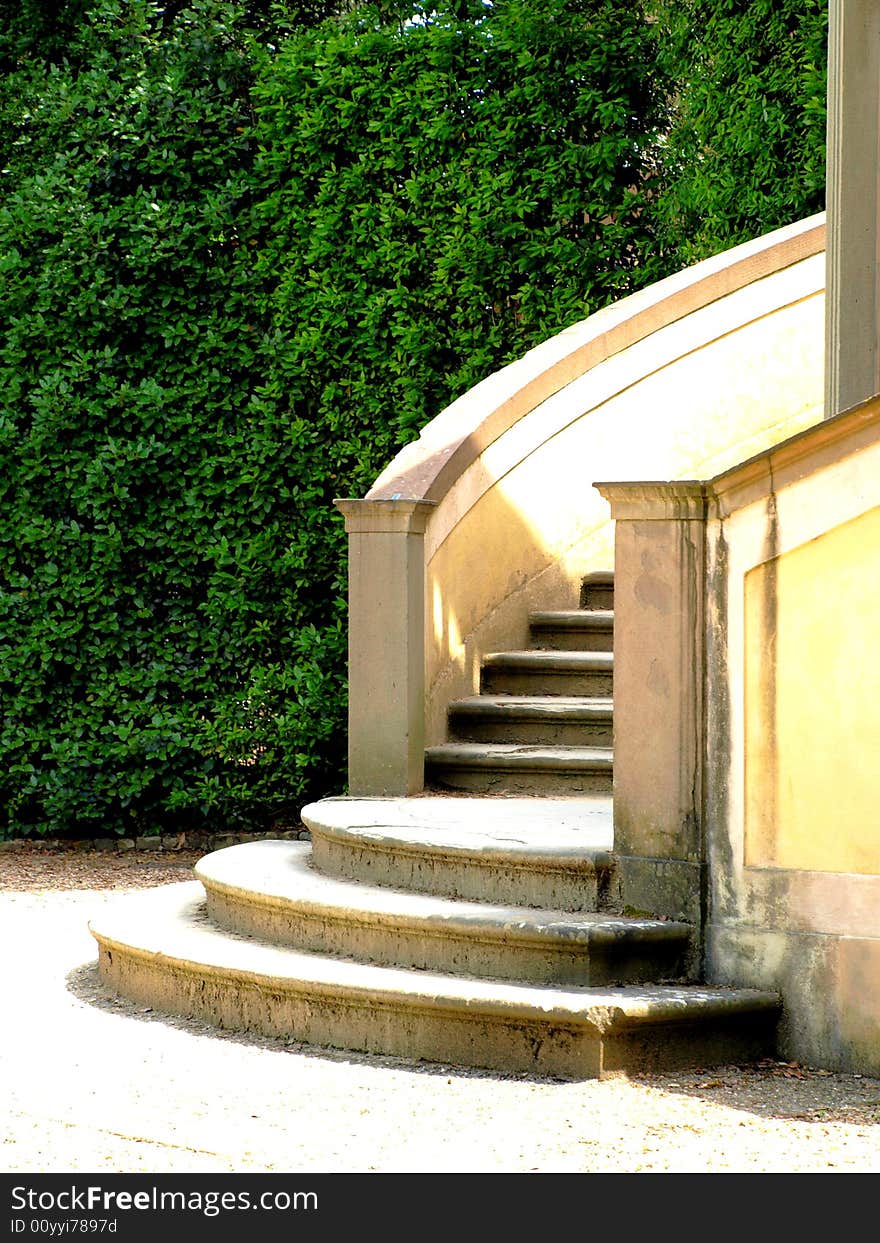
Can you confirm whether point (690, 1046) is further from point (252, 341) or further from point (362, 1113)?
point (252, 341)

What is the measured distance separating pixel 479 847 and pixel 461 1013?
65cm

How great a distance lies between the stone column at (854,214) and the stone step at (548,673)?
5.03ft

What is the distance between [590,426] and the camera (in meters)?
7.50

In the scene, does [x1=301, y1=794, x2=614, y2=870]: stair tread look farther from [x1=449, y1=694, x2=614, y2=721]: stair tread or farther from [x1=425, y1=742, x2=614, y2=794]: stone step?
[x1=449, y1=694, x2=614, y2=721]: stair tread

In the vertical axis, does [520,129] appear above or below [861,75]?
above

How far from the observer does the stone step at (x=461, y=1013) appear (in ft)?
13.7

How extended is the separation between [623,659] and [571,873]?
66cm

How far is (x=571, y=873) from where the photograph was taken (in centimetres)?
469

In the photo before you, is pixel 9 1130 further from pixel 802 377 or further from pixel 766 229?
pixel 766 229

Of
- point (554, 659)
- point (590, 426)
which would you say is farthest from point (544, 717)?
point (590, 426)

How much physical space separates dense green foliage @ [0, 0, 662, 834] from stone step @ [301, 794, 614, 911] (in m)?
2.65

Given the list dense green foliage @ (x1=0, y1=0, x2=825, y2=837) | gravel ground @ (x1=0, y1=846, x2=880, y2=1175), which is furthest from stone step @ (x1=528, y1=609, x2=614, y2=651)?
gravel ground @ (x1=0, y1=846, x2=880, y2=1175)

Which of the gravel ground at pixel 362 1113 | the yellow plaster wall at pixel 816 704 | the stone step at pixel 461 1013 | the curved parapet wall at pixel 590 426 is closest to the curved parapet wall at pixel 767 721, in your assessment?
the yellow plaster wall at pixel 816 704
